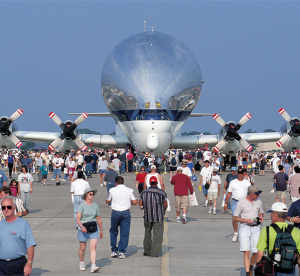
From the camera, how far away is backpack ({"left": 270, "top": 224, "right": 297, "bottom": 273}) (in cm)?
636

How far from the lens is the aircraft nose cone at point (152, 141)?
101 ft

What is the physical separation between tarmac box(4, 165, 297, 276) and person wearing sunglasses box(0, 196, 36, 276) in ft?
8.79

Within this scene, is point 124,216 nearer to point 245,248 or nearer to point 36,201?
point 245,248

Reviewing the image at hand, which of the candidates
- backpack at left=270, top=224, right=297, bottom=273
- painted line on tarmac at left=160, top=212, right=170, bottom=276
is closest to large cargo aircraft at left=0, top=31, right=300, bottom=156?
painted line on tarmac at left=160, top=212, right=170, bottom=276

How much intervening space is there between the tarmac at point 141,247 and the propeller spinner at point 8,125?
1998cm

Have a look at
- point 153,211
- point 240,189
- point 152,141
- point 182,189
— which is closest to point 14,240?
point 153,211

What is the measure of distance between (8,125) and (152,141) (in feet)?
36.7

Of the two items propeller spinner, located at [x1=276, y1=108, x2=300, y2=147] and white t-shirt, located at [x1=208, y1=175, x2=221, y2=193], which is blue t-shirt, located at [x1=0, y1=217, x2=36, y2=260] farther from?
propeller spinner, located at [x1=276, y1=108, x2=300, y2=147]

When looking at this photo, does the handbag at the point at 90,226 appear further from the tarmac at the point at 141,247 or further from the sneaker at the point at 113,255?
the sneaker at the point at 113,255

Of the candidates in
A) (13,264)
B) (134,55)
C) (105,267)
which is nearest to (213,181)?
(105,267)

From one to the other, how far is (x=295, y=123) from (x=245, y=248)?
2936 centimetres

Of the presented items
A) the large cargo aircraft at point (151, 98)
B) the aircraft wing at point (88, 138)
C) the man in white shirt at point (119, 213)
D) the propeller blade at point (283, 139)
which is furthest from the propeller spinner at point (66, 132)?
the man in white shirt at point (119, 213)

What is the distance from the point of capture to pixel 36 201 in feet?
67.1

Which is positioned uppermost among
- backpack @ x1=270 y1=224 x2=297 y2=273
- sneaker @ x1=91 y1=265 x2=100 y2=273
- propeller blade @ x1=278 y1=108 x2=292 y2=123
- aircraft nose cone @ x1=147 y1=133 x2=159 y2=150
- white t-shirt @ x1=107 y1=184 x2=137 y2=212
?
propeller blade @ x1=278 y1=108 x2=292 y2=123
